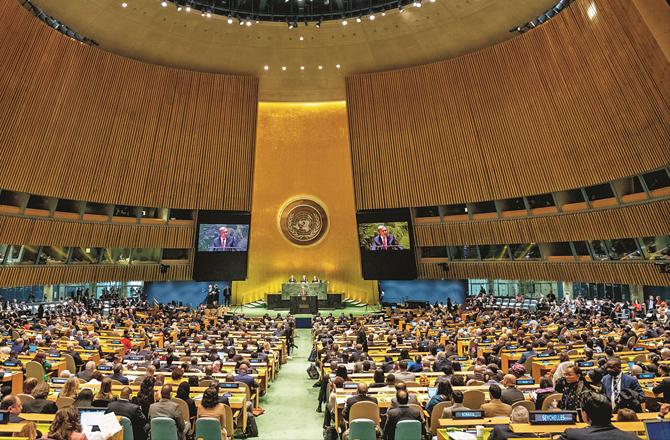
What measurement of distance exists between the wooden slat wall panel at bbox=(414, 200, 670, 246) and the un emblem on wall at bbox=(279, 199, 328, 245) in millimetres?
6170

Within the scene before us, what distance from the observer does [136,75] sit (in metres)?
21.1

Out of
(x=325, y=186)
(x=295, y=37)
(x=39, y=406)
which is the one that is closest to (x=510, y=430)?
(x=39, y=406)

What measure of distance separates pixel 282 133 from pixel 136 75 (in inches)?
347

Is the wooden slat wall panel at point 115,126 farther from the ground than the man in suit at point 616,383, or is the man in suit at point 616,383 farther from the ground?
the wooden slat wall panel at point 115,126

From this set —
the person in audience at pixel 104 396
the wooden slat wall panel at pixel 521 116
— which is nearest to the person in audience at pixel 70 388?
the person in audience at pixel 104 396

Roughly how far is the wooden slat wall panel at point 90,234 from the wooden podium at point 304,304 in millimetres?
6117

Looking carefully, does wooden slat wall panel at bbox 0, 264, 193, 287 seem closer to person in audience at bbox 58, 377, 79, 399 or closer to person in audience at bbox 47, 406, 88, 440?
person in audience at bbox 58, 377, 79, 399

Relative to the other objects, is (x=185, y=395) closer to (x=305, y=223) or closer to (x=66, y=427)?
(x=66, y=427)

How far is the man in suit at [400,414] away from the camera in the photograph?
5516 millimetres

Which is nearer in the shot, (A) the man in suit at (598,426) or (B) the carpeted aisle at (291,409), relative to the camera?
(A) the man in suit at (598,426)

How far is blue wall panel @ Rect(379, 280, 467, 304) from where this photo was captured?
25969mm

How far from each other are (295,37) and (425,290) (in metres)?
15.2

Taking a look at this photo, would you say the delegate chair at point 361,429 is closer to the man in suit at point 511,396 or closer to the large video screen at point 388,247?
the man in suit at point 511,396

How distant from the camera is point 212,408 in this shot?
19.0ft
